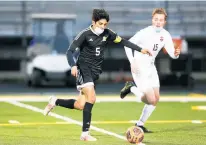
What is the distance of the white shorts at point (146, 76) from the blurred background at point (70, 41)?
9.85 m

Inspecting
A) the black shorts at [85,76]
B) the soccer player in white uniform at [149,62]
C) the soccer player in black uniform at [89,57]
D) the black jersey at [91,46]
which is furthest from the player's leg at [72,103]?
the soccer player in white uniform at [149,62]

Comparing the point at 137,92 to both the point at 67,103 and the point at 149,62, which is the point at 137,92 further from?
the point at 67,103

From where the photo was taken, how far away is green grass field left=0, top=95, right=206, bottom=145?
9525 millimetres

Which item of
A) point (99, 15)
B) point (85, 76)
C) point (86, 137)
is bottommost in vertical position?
point (86, 137)

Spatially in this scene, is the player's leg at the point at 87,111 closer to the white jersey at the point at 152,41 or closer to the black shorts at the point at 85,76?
the black shorts at the point at 85,76

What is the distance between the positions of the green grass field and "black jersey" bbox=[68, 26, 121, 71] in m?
1.07

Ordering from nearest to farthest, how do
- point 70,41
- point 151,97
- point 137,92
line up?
point 151,97, point 137,92, point 70,41

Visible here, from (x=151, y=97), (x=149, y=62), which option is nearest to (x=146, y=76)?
(x=149, y=62)

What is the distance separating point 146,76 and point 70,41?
12955mm

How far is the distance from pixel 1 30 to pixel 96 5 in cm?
371

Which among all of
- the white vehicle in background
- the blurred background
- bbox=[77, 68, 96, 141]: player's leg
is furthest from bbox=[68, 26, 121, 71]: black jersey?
the white vehicle in background

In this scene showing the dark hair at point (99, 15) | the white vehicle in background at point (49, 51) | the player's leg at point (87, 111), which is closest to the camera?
the dark hair at point (99, 15)

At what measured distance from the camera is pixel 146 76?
1070 centimetres

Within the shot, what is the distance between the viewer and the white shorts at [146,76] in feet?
35.0
